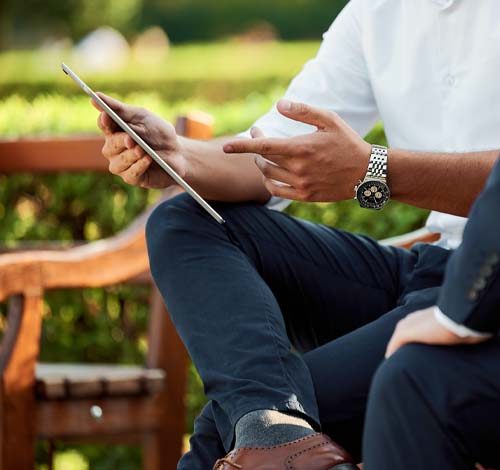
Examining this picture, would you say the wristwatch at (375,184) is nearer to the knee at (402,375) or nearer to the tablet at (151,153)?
the tablet at (151,153)

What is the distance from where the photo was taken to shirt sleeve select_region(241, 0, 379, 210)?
2.45 metres

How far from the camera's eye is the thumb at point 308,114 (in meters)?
1.87

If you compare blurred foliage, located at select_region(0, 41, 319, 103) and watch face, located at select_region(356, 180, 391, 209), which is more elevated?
watch face, located at select_region(356, 180, 391, 209)

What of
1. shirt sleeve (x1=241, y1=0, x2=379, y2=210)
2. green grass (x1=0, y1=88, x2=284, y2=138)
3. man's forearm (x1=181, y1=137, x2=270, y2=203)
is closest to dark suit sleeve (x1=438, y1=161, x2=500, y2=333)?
man's forearm (x1=181, y1=137, x2=270, y2=203)

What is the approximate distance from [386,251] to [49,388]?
1.09 m

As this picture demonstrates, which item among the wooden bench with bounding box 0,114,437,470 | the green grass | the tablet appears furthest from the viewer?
the green grass

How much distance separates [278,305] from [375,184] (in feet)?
0.95

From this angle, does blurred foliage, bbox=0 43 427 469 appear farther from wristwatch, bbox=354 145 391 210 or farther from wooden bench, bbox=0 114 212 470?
wristwatch, bbox=354 145 391 210

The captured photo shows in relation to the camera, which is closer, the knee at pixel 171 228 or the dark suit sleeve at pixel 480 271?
the dark suit sleeve at pixel 480 271

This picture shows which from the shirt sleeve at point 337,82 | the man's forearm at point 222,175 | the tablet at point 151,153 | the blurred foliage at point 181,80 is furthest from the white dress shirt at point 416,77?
the blurred foliage at point 181,80

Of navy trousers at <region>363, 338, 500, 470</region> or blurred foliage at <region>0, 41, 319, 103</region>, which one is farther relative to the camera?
blurred foliage at <region>0, 41, 319, 103</region>

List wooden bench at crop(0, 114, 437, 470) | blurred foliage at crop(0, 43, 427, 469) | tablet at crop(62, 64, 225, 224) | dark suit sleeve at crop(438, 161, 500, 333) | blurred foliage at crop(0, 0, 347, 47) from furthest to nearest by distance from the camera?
1. blurred foliage at crop(0, 0, 347, 47)
2. blurred foliage at crop(0, 43, 427, 469)
3. wooden bench at crop(0, 114, 437, 470)
4. tablet at crop(62, 64, 225, 224)
5. dark suit sleeve at crop(438, 161, 500, 333)

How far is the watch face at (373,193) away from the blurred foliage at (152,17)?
2436 cm

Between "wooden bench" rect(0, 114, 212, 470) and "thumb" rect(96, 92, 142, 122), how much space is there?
0.85m
